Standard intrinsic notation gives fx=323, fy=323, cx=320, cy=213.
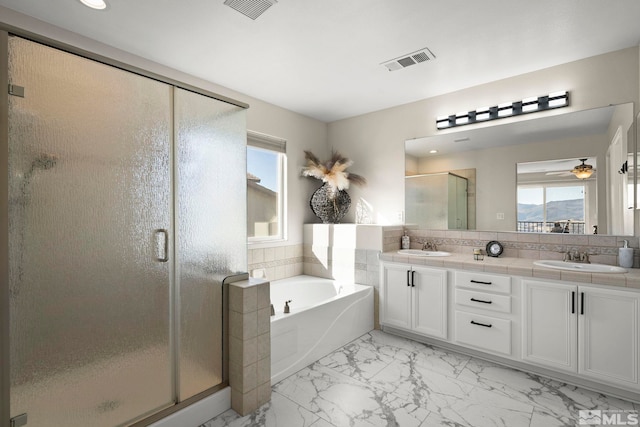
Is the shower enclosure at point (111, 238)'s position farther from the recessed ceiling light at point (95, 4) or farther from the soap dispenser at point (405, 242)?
the soap dispenser at point (405, 242)

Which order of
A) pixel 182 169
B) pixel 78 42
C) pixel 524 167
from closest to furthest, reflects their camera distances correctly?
pixel 182 169 → pixel 78 42 → pixel 524 167

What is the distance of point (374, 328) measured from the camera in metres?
3.42

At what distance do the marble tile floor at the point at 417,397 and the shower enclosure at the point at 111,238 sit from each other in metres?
0.59

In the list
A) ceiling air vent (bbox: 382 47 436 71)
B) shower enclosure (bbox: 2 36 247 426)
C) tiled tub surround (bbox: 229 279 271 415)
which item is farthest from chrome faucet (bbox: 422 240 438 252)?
shower enclosure (bbox: 2 36 247 426)

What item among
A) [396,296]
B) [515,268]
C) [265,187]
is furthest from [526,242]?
[265,187]

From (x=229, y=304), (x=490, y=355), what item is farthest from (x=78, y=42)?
(x=490, y=355)

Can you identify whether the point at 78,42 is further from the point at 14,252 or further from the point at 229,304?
the point at 229,304

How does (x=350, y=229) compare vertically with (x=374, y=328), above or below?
above

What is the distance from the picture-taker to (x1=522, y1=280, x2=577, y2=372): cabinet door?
226 cm

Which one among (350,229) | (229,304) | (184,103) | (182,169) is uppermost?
(184,103)

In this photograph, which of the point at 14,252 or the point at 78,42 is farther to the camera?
the point at 78,42

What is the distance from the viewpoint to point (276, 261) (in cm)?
370

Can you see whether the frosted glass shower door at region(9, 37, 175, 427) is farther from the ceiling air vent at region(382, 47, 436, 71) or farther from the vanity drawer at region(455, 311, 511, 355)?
the vanity drawer at region(455, 311, 511, 355)

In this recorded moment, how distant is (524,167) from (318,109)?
7.35ft
